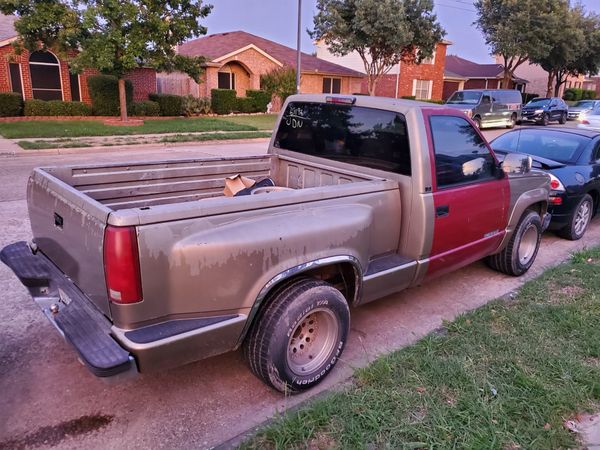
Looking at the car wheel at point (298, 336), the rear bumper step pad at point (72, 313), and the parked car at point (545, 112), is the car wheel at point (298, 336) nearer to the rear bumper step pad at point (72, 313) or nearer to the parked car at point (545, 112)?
the rear bumper step pad at point (72, 313)

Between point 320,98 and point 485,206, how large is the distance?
1757 mm

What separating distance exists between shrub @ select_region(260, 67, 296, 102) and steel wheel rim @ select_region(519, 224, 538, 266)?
83.6 feet

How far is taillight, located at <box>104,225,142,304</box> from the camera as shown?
2420 millimetres

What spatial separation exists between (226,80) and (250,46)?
8.19ft

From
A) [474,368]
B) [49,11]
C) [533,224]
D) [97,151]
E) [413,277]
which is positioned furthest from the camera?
[49,11]

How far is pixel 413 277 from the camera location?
A: 396 cm

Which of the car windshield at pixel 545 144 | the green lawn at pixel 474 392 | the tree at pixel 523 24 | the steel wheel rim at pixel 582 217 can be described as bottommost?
the green lawn at pixel 474 392

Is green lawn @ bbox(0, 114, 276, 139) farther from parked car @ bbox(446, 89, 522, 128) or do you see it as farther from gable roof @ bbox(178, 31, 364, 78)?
parked car @ bbox(446, 89, 522, 128)

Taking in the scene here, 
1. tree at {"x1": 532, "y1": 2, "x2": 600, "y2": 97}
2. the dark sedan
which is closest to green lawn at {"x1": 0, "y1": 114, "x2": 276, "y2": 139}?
the dark sedan

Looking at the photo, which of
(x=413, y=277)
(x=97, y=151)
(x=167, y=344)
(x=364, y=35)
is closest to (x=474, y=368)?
(x=413, y=277)

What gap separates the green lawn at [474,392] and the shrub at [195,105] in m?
22.7

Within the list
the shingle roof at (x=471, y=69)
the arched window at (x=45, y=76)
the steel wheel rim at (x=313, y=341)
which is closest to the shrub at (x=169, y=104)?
the arched window at (x=45, y=76)

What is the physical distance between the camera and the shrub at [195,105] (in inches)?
978

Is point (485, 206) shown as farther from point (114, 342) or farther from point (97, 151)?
point (97, 151)
